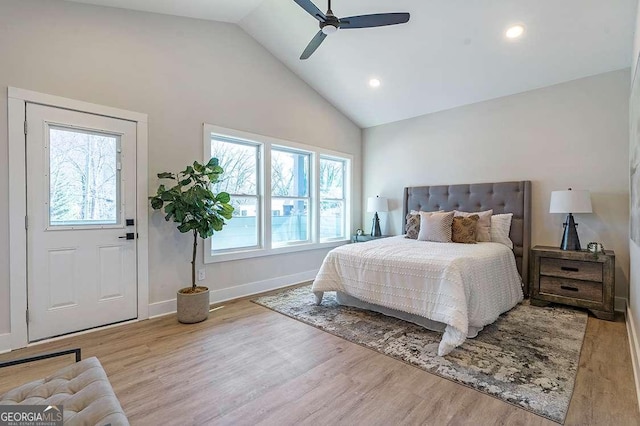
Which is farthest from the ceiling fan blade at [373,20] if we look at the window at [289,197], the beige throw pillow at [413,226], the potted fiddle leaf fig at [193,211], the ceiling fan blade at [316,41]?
the beige throw pillow at [413,226]

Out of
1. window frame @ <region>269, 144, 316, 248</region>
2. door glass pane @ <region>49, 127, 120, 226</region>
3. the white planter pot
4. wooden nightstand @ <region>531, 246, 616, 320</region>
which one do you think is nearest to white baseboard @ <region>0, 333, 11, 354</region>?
door glass pane @ <region>49, 127, 120, 226</region>

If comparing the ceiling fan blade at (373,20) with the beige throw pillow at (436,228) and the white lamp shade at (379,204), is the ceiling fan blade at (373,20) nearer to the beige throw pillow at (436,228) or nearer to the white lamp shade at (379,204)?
the beige throw pillow at (436,228)

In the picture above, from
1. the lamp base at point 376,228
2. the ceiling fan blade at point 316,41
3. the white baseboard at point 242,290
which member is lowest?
the white baseboard at point 242,290

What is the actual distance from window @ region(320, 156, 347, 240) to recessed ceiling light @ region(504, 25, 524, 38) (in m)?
2.96

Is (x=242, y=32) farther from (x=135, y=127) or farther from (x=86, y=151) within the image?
(x=86, y=151)

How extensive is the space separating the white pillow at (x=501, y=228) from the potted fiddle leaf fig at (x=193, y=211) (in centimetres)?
335

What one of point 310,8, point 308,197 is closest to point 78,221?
point 310,8

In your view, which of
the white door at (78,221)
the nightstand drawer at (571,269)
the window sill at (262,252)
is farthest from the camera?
the window sill at (262,252)

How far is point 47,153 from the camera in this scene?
267cm

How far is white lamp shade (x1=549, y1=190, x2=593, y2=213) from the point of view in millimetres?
3293

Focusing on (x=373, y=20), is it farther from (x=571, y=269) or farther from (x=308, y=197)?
(x=571, y=269)

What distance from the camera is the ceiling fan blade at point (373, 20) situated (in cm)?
252

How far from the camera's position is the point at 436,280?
2631mm

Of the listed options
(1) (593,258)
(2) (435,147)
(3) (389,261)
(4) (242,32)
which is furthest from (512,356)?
(4) (242,32)
